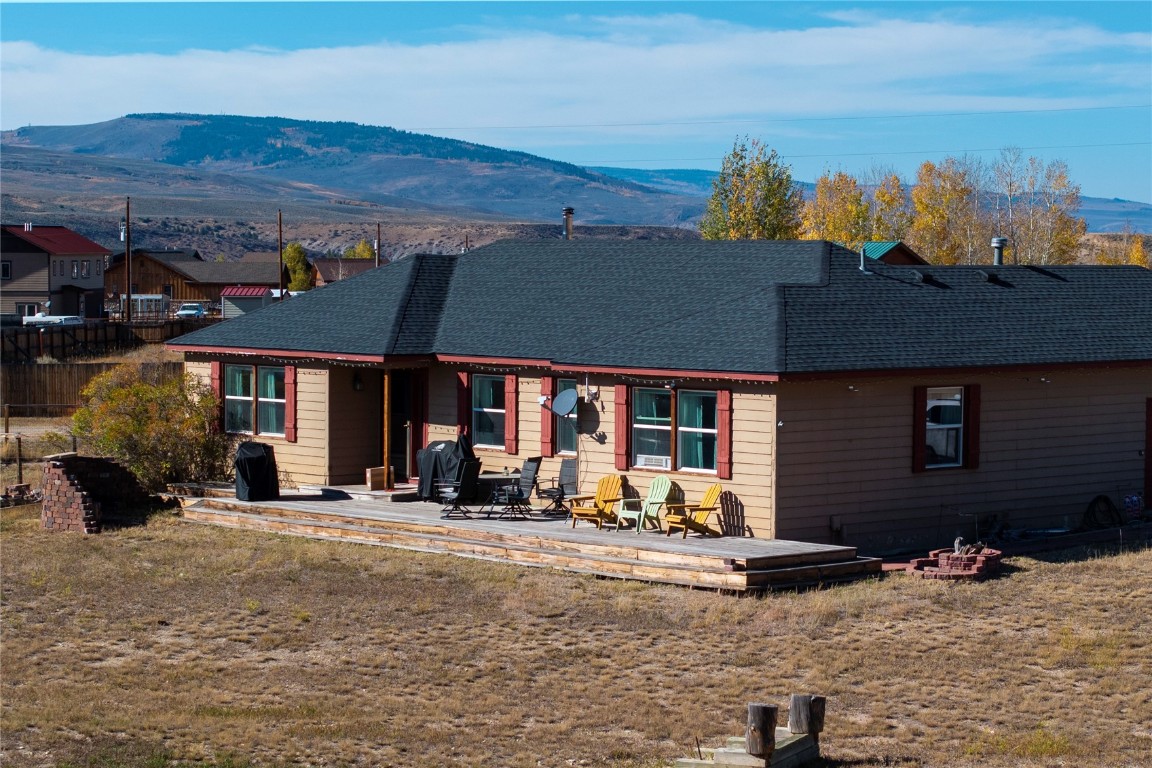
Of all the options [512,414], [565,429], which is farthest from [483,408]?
[565,429]

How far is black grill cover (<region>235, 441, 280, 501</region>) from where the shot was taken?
25.2 m

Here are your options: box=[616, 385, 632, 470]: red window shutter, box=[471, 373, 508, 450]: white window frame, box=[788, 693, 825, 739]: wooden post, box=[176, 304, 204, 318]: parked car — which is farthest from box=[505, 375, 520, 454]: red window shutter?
box=[176, 304, 204, 318]: parked car

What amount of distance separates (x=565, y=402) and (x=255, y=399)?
6767mm

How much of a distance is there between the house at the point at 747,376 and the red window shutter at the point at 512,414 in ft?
0.09

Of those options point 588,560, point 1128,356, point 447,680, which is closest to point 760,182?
point 1128,356

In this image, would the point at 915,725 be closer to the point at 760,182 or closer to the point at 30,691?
the point at 30,691

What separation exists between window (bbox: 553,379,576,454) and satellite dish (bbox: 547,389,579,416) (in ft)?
1.45

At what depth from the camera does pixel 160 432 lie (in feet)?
87.2

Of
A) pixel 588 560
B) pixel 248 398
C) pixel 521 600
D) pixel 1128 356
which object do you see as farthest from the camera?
pixel 248 398

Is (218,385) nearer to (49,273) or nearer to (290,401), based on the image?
(290,401)

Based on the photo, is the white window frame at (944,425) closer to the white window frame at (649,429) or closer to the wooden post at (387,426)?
the white window frame at (649,429)

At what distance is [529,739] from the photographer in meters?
Result: 13.5

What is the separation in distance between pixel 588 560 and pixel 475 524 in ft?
9.24

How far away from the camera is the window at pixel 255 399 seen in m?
26.8
